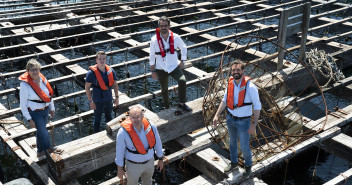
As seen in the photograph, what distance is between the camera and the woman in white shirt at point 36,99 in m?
6.73

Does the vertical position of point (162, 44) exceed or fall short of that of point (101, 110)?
it exceeds it

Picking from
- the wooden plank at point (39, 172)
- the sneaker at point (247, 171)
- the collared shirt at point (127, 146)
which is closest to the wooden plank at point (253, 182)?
the sneaker at point (247, 171)

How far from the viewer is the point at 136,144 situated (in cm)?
560

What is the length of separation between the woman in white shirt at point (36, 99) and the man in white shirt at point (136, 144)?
75.1 inches

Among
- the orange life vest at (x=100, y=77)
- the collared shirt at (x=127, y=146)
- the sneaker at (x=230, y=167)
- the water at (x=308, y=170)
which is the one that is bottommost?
the water at (x=308, y=170)

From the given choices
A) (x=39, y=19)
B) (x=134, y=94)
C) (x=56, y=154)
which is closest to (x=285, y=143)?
(x=56, y=154)

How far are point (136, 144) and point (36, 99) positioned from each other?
7.95 feet

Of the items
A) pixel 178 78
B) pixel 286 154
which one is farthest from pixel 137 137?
pixel 286 154

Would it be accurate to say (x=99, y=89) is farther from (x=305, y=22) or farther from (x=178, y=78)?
(x=305, y=22)

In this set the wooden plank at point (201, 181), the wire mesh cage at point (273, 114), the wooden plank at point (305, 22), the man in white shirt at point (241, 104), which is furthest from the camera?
the wooden plank at point (305, 22)

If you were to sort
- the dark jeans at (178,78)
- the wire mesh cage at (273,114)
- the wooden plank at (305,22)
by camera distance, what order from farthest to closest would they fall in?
the wooden plank at (305,22) < the dark jeans at (178,78) < the wire mesh cage at (273,114)

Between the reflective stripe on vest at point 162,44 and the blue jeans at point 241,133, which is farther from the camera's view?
the reflective stripe on vest at point 162,44

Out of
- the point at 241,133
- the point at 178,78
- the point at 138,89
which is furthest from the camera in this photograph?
the point at 138,89

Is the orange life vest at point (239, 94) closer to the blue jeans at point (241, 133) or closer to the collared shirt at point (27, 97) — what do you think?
the blue jeans at point (241, 133)
